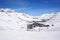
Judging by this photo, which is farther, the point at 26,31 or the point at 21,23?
the point at 21,23

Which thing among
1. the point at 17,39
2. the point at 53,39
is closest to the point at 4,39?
the point at 17,39

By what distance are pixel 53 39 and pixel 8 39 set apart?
231cm

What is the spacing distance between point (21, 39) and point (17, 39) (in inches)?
8.3

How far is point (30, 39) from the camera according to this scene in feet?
19.3

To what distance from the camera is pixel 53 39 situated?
5.62 meters

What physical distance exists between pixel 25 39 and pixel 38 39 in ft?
2.20

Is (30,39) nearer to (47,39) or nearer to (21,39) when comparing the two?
(21,39)

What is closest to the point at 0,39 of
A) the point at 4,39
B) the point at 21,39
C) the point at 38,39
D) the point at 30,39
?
the point at 4,39

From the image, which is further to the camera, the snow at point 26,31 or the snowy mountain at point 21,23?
the snowy mountain at point 21,23

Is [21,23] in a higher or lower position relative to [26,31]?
higher

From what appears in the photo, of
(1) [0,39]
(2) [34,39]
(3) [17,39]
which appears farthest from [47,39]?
(1) [0,39]

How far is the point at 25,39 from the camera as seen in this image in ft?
19.2

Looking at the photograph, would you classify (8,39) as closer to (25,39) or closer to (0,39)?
(0,39)

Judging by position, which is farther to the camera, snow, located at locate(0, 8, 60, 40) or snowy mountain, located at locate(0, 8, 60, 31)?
snowy mountain, located at locate(0, 8, 60, 31)
